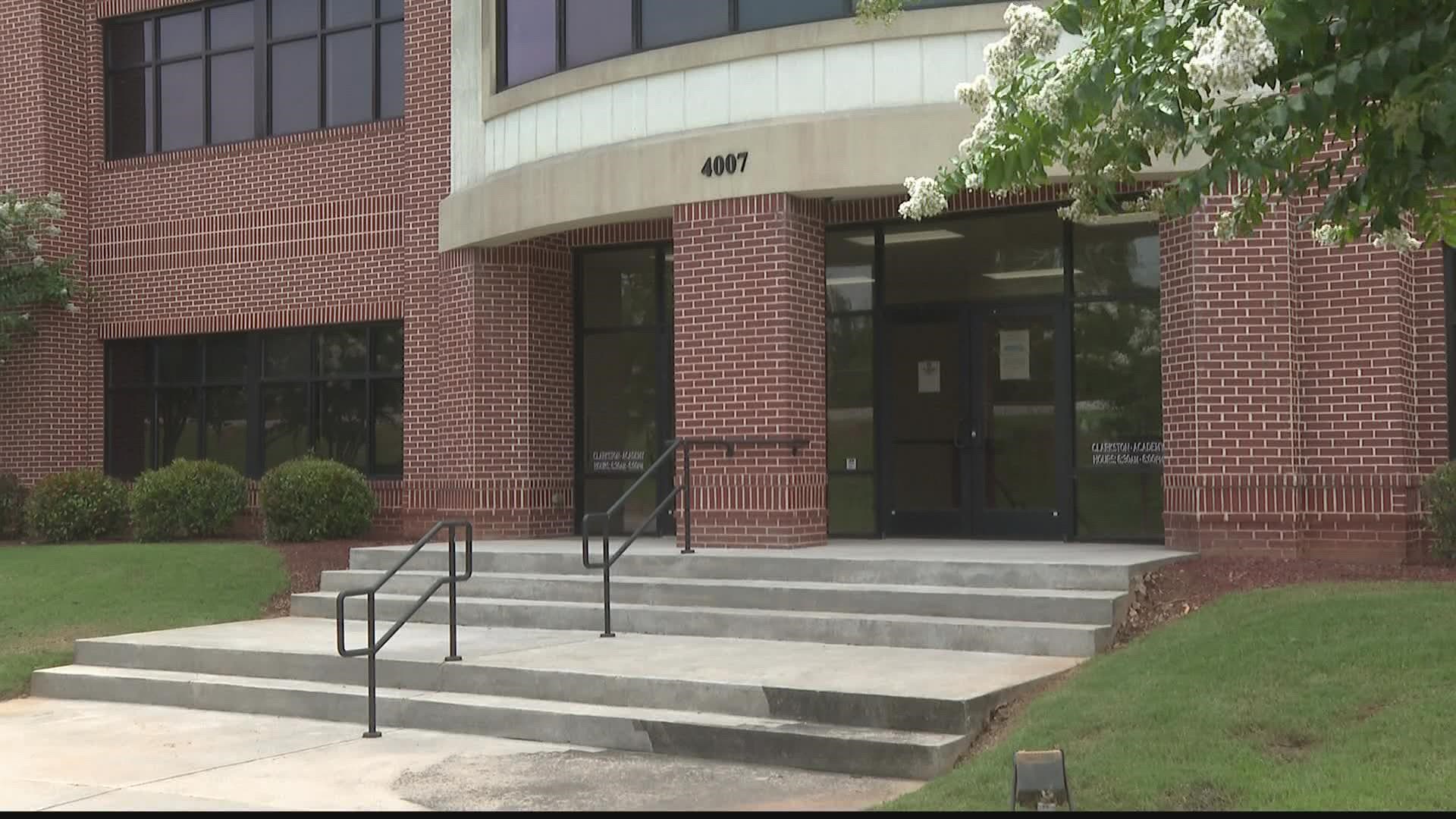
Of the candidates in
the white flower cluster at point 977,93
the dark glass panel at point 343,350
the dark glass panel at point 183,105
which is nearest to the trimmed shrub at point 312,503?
the dark glass panel at point 343,350

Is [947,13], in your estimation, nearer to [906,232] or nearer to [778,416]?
[906,232]

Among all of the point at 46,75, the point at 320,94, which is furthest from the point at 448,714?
the point at 46,75

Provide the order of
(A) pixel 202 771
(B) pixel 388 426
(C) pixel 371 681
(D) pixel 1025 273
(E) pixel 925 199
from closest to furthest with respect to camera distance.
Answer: (E) pixel 925 199
(A) pixel 202 771
(C) pixel 371 681
(D) pixel 1025 273
(B) pixel 388 426

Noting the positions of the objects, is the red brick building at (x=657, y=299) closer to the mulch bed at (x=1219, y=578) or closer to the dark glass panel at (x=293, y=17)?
the dark glass panel at (x=293, y=17)

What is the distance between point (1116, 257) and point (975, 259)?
4.84ft

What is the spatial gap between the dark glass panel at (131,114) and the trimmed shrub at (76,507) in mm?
4708

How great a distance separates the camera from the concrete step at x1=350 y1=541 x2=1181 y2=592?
12.0m

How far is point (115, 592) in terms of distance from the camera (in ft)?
52.2

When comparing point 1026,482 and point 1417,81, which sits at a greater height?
point 1417,81

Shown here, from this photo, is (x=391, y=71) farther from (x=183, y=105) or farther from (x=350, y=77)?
(x=183, y=105)

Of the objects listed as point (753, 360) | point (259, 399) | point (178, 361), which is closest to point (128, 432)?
point (178, 361)

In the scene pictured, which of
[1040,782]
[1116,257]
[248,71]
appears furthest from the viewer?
[248,71]

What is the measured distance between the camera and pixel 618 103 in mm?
15844

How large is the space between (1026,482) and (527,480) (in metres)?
5.65
